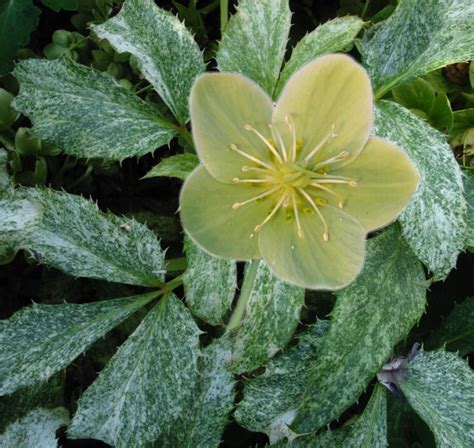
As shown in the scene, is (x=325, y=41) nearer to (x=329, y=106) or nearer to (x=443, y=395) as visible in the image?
(x=329, y=106)

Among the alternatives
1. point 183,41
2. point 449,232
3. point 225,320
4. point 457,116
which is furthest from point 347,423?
point 183,41

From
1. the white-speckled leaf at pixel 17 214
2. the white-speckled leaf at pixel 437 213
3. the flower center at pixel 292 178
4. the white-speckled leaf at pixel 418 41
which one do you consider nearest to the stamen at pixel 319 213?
the flower center at pixel 292 178

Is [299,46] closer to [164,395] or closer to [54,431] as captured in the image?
[164,395]

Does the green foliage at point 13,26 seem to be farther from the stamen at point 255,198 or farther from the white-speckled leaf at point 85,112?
the stamen at point 255,198

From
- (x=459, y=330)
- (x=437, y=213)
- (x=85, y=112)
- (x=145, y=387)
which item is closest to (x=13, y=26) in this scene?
(x=85, y=112)

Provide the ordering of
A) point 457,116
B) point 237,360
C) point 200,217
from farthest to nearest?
1. point 457,116
2. point 237,360
3. point 200,217
